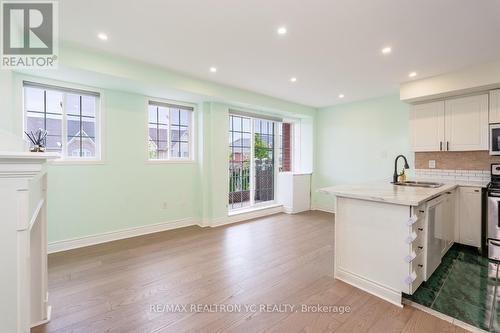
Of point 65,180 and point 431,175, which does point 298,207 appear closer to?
point 431,175

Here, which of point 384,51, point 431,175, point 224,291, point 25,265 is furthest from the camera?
point 431,175

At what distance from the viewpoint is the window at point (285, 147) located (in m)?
6.21

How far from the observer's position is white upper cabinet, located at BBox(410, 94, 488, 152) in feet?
11.5

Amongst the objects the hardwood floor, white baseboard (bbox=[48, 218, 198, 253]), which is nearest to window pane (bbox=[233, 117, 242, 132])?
white baseboard (bbox=[48, 218, 198, 253])

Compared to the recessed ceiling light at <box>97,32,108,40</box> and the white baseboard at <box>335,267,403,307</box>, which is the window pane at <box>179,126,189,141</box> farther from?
the white baseboard at <box>335,267,403,307</box>

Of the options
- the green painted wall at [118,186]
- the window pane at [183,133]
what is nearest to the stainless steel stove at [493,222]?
the green painted wall at [118,186]

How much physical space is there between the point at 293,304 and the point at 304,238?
1.81 m

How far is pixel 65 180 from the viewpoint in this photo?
3291 millimetres

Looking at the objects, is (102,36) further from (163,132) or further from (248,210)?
(248,210)

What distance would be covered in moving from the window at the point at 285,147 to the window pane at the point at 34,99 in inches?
187

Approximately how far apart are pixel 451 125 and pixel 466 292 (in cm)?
265

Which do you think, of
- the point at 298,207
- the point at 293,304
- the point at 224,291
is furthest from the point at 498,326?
the point at 298,207

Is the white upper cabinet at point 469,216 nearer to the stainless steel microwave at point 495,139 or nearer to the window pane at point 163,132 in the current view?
the stainless steel microwave at point 495,139

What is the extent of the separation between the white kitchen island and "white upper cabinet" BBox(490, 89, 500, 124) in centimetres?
184
